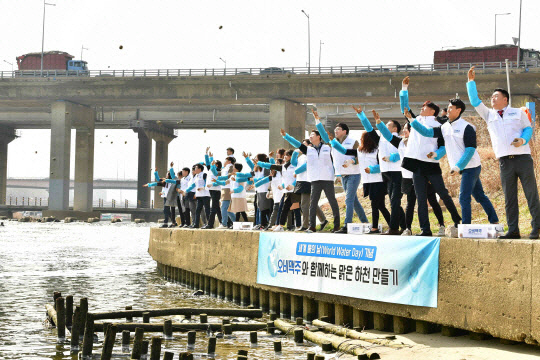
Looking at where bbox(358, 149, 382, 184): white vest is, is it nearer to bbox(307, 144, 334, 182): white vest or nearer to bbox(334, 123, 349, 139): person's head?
bbox(334, 123, 349, 139): person's head

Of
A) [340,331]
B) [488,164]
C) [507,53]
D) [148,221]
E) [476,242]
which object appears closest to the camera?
[476,242]

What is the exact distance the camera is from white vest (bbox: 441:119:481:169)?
10266mm

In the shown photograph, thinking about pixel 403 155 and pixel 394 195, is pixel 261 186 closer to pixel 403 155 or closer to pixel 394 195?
pixel 394 195

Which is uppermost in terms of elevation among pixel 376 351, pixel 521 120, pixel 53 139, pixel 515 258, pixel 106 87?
pixel 106 87

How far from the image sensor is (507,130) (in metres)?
9.21

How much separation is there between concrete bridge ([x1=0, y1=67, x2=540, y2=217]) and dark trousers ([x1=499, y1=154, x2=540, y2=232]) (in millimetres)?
45618

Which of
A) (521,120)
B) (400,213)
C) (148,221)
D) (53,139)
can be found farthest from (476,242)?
(148,221)

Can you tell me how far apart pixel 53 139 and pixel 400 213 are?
204 feet

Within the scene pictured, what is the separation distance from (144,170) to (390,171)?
84.8 metres

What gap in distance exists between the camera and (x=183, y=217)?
23.3m

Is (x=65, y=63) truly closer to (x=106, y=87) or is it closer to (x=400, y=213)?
(x=106, y=87)

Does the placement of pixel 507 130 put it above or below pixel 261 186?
above

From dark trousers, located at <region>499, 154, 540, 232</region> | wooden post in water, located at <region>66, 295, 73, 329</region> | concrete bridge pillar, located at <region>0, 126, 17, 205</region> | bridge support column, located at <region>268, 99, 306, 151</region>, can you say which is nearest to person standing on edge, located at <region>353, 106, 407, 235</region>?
dark trousers, located at <region>499, 154, 540, 232</region>

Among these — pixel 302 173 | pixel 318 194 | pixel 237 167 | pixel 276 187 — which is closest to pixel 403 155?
pixel 318 194
